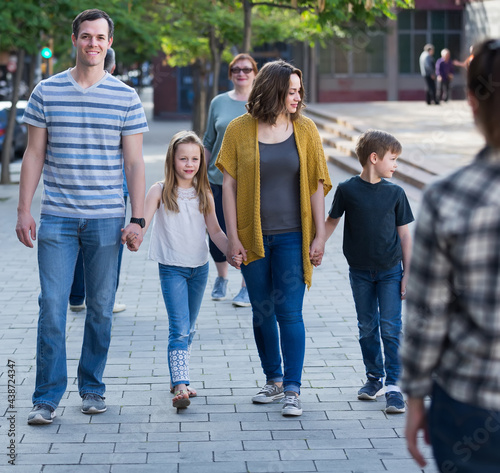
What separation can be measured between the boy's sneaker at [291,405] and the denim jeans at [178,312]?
54cm

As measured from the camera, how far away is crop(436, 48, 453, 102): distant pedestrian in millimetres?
31141

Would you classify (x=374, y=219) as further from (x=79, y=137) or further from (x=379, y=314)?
(x=79, y=137)

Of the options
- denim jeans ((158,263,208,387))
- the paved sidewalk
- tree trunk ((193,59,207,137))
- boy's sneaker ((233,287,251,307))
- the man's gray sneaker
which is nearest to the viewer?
the paved sidewalk

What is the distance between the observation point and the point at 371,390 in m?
5.05

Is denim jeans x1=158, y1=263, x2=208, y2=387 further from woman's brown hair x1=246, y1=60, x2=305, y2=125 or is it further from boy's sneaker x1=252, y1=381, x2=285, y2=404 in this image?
woman's brown hair x1=246, y1=60, x2=305, y2=125

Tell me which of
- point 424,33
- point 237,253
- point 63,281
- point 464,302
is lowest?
point 63,281

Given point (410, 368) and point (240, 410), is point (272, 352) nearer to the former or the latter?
point (240, 410)

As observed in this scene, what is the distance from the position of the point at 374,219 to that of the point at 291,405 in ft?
3.47

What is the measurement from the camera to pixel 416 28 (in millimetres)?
37656

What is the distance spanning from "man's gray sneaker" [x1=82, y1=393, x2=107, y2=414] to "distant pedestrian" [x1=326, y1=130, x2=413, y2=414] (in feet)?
4.75

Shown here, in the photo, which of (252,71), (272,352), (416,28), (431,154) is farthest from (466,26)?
(272,352)

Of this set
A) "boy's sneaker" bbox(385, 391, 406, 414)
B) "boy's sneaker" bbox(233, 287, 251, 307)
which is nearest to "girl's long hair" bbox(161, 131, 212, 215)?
"boy's sneaker" bbox(385, 391, 406, 414)

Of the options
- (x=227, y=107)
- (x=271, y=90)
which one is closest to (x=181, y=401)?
(x=271, y=90)

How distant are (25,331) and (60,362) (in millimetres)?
2000
